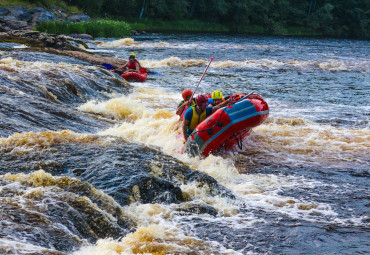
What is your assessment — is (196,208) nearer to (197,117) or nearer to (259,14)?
(197,117)

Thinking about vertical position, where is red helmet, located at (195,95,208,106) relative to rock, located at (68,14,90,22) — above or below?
below

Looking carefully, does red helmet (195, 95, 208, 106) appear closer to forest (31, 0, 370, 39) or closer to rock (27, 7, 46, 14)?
rock (27, 7, 46, 14)

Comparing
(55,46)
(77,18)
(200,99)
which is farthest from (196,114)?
(77,18)

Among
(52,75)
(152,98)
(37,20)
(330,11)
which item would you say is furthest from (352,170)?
(330,11)

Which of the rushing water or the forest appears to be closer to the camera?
the rushing water

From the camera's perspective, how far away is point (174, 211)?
6.03 m

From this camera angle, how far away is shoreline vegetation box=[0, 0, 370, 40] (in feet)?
174

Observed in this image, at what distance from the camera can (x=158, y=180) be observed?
6629 mm

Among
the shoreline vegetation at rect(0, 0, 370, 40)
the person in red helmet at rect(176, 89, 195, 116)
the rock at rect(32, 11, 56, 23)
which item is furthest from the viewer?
the shoreline vegetation at rect(0, 0, 370, 40)

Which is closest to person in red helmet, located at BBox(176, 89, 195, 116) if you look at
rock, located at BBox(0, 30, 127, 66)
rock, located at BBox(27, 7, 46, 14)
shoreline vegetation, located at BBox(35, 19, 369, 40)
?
rock, located at BBox(0, 30, 127, 66)

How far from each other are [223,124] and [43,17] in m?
34.5

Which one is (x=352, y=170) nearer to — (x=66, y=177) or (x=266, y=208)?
(x=266, y=208)

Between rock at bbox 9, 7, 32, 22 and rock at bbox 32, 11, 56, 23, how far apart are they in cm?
49

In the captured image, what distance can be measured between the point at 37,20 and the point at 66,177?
34.6m
